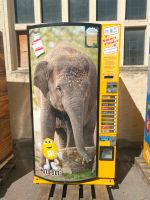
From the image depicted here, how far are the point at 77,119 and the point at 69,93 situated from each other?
1.92 feet

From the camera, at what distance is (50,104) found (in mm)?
3801

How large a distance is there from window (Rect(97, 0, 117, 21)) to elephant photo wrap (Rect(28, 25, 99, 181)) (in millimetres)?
3301

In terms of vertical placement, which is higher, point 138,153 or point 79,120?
point 79,120

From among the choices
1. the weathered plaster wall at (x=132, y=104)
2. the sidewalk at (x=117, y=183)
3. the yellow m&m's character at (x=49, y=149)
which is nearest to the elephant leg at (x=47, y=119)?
the yellow m&m's character at (x=49, y=149)

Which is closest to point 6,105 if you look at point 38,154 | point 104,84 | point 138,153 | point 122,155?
point 38,154

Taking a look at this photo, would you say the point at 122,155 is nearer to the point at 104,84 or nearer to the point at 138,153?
the point at 138,153

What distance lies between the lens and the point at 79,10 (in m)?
6.34

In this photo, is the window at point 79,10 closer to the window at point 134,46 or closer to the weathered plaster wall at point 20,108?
the window at point 134,46

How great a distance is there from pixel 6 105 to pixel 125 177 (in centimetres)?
404

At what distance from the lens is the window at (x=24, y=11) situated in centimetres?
636

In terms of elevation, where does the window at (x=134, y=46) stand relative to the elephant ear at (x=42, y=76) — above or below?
above

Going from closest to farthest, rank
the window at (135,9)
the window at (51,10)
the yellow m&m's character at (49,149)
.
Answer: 1. the yellow m&m's character at (49,149)
2. the window at (135,9)
3. the window at (51,10)

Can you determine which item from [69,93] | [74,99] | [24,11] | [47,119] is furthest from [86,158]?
[24,11]

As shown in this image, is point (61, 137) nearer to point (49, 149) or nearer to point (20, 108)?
point (49, 149)
